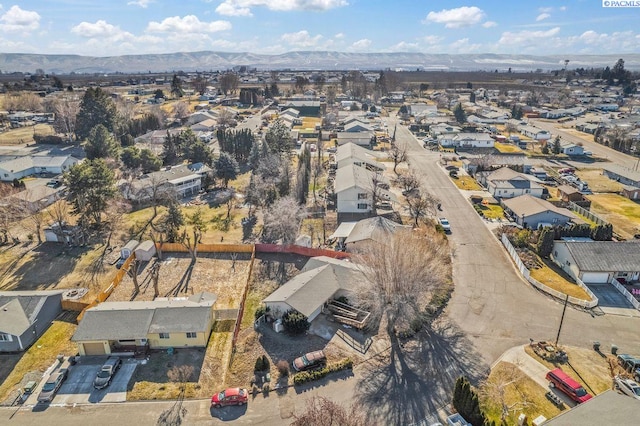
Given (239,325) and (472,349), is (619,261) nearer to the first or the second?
(472,349)

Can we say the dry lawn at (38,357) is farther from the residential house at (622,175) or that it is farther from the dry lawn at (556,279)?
the residential house at (622,175)

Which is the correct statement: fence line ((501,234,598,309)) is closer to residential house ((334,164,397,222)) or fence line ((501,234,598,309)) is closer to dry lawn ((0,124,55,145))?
residential house ((334,164,397,222))

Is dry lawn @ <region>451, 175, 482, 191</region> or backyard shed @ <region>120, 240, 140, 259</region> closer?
backyard shed @ <region>120, 240, 140, 259</region>

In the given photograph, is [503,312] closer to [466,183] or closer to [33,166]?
[466,183]

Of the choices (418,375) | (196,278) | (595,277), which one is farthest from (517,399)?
(196,278)

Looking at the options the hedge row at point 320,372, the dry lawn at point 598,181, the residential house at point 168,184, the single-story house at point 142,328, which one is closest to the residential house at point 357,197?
A: the residential house at point 168,184

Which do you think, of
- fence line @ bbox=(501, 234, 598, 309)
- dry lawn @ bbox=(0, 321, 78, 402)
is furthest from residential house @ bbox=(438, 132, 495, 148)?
dry lawn @ bbox=(0, 321, 78, 402)

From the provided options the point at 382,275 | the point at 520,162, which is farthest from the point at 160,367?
the point at 520,162
